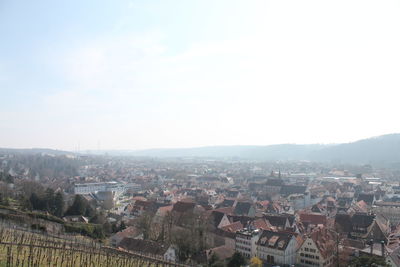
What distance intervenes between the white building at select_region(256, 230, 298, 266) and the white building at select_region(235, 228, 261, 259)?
0.43m

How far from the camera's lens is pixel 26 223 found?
37.7 metres

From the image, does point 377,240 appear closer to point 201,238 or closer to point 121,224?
point 201,238

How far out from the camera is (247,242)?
3291 cm

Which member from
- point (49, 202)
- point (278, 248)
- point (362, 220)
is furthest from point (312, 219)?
point (49, 202)

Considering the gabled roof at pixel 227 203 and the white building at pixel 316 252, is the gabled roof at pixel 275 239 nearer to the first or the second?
the white building at pixel 316 252

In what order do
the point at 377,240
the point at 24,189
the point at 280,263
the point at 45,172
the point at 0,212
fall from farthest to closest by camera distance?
the point at 45,172 < the point at 24,189 < the point at 0,212 < the point at 377,240 < the point at 280,263

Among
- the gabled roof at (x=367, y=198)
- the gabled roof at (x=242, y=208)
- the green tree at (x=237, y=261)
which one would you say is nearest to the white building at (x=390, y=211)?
the gabled roof at (x=367, y=198)

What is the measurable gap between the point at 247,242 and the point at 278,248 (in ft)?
9.55

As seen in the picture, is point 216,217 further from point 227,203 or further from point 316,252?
point 227,203

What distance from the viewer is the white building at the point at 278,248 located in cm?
3092

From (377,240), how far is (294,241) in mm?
8762

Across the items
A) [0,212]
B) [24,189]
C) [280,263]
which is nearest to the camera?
[280,263]

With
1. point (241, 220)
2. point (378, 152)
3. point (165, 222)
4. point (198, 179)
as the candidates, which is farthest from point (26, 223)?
point (378, 152)

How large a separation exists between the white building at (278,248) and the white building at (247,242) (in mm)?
430
